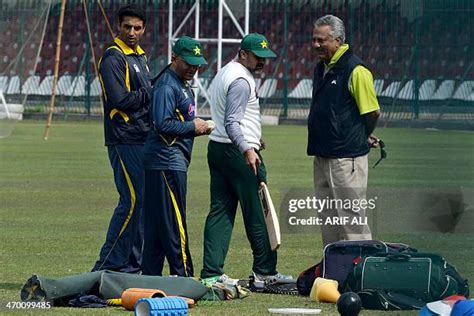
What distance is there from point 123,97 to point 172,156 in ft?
2.02

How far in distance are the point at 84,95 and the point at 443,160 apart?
34.4 metres

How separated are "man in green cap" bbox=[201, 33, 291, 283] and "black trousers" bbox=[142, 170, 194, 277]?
0.33 meters

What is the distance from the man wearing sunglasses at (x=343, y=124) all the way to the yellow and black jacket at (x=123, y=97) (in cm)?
135

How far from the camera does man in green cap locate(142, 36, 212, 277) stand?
10.4 m

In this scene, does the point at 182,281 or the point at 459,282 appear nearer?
the point at 459,282

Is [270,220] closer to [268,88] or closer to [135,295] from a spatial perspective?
[135,295]

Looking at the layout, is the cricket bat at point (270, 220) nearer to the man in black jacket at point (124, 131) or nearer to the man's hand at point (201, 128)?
the man's hand at point (201, 128)

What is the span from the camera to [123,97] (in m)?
10.7

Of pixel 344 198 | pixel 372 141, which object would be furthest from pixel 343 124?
pixel 344 198

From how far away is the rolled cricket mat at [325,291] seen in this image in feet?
32.9

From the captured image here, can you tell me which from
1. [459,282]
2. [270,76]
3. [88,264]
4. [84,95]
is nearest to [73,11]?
[84,95]

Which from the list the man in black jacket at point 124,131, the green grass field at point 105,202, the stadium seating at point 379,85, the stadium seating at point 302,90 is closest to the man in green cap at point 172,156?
the man in black jacket at point 124,131

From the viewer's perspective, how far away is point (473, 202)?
29.5ft

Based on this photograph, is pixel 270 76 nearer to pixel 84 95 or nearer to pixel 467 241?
pixel 84 95
